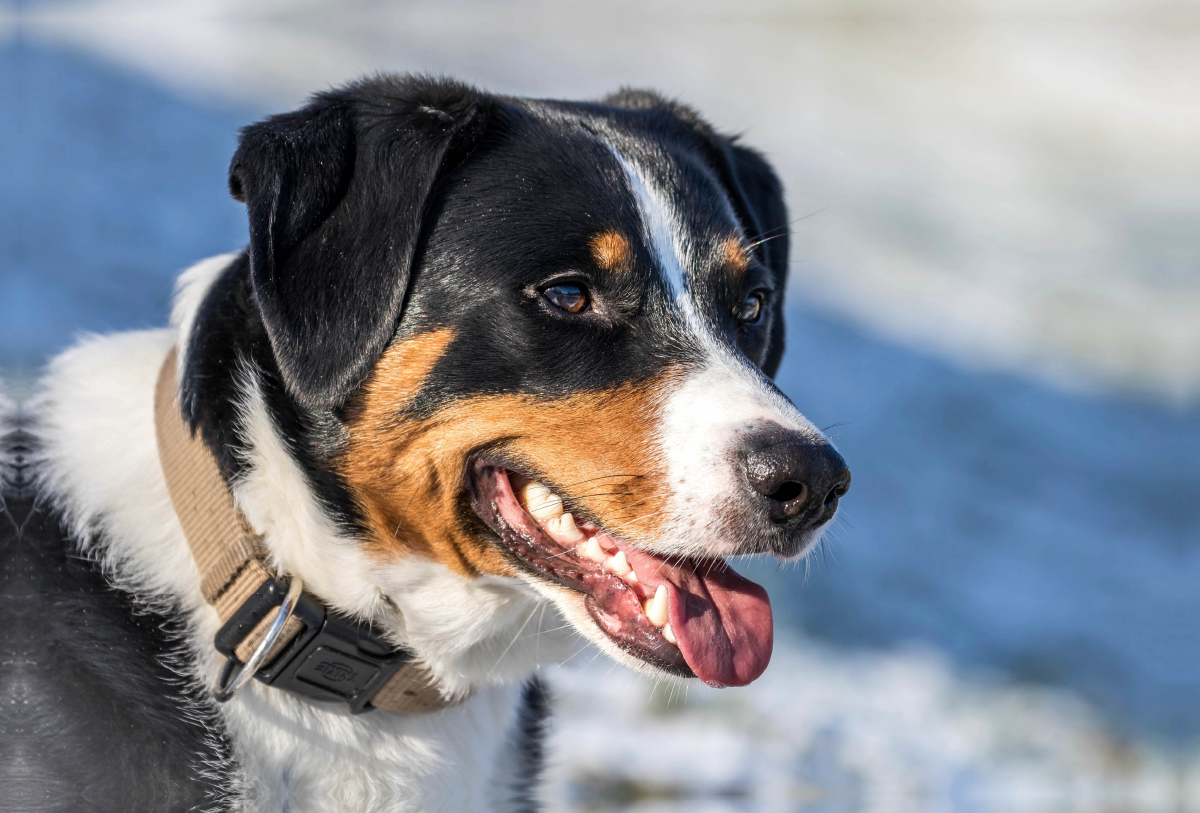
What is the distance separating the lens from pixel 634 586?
230cm

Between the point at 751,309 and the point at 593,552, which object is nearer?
the point at 593,552

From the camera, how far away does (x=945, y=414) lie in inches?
285

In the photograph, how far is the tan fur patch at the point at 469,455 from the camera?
7.22 feet

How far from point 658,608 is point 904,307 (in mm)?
6205

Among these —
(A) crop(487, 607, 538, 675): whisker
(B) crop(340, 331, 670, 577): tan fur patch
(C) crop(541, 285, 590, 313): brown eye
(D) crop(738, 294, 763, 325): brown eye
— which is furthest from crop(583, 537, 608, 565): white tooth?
(D) crop(738, 294, 763, 325): brown eye

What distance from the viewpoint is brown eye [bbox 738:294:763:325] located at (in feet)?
8.82

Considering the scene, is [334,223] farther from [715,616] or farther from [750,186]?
[750,186]

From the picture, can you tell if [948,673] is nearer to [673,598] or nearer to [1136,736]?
[1136,736]

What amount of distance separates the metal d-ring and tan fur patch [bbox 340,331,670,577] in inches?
9.4

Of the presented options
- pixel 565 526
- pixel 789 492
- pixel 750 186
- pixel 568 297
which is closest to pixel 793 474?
pixel 789 492

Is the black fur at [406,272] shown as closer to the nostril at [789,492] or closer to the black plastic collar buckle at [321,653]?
the black plastic collar buckle at [321,653]

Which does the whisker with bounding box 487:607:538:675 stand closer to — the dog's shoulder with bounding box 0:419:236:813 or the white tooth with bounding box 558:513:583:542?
the white tooth with bounding box 558:513:583:542

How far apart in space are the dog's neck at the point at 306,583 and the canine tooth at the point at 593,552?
196 millimetres

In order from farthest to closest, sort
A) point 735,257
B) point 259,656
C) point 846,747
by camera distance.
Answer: point 846,747, point 735,257, point 259,656
